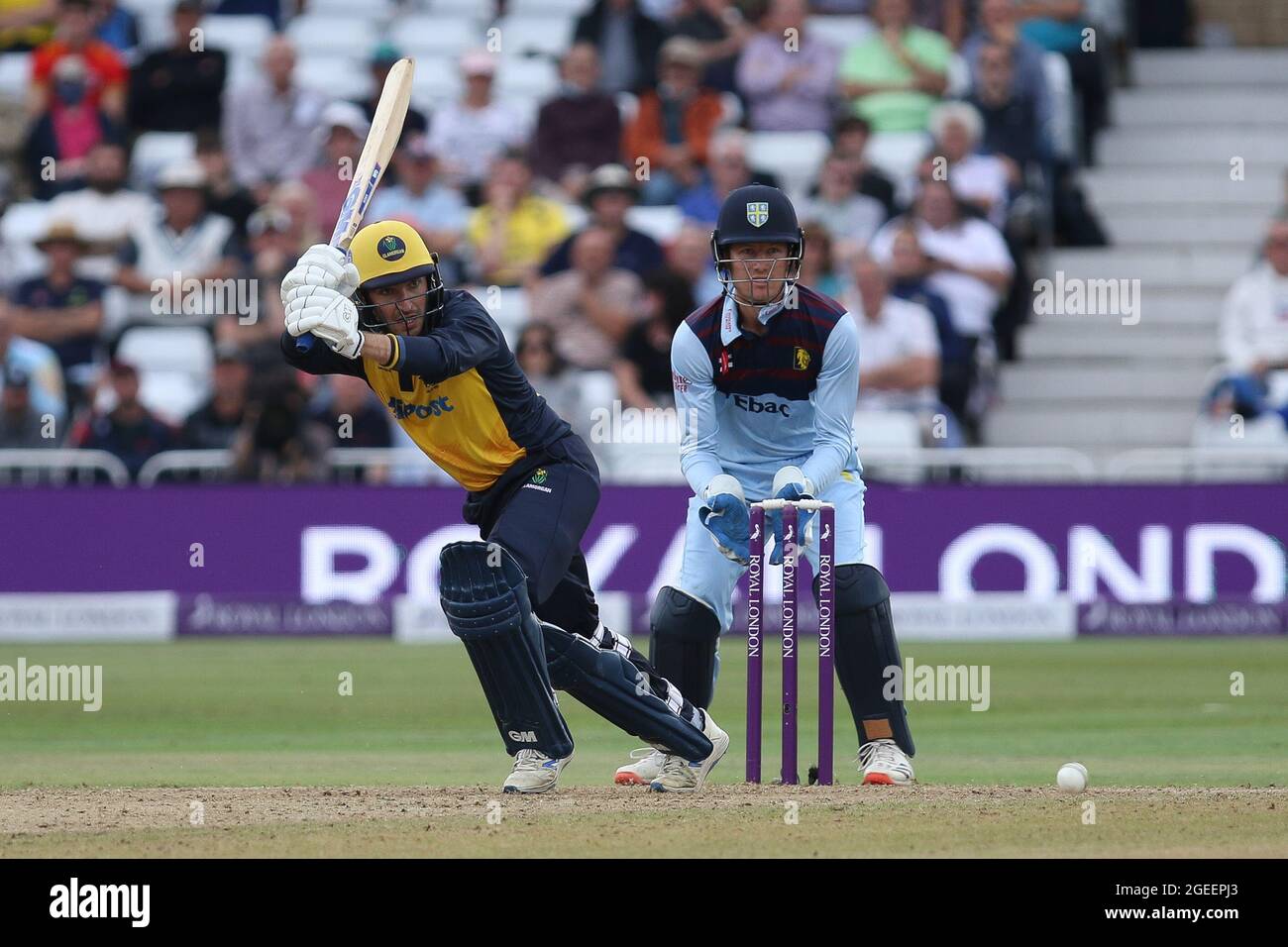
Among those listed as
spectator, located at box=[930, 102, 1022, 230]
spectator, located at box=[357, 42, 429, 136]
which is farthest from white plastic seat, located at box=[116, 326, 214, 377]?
spectator, located at box=[930, 102, 1022, 230]

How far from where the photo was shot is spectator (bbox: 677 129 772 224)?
53.8 feet

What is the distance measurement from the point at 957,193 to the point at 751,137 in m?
2.04

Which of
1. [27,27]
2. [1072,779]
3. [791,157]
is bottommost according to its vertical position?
[1072,779]

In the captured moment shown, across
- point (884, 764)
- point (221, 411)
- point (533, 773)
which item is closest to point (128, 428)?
point (221, 411)

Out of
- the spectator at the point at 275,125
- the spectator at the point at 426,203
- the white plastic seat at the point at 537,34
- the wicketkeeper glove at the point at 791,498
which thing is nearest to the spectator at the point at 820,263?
the spectator at the point at 426,203

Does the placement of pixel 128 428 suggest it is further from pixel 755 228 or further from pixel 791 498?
pixel 791 498

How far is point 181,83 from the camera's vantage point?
733 inches

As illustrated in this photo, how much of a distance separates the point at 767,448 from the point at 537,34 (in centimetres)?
1154

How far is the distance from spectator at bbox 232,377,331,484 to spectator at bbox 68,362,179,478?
612 millimetres

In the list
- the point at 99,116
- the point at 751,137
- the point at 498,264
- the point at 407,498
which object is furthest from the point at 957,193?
the point at 99,116

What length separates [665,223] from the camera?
55.8ft

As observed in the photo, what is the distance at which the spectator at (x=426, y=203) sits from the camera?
16875 millimetres

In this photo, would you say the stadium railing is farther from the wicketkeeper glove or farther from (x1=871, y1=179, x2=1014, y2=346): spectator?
the wicketkeeper glove

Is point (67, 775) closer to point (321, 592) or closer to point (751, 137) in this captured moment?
point (321, 592)
